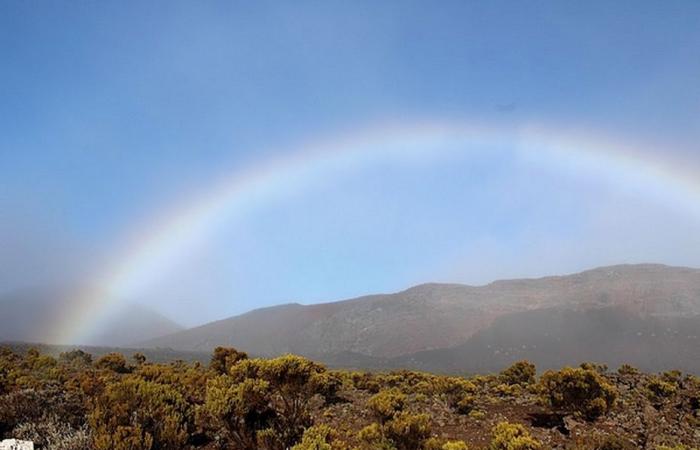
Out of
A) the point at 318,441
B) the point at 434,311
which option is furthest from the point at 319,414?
the point at 434,311

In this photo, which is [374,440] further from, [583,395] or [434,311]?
[434,311]

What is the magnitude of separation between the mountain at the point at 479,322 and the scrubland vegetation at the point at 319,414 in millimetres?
56791

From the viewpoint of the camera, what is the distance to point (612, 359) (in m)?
75.2

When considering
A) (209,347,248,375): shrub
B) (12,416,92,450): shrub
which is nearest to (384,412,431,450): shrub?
(12,416,92,450): shrub

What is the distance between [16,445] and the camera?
9.54m

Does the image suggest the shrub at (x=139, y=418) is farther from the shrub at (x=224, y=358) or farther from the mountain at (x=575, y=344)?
the mountain at (x=575, y=344)

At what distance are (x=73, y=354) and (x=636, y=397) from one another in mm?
43499

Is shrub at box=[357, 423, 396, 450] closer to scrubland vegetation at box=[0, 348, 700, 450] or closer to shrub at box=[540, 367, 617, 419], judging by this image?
scrubland vegetation at box=[0, 348, 700, 450]

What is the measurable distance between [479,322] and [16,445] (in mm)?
107513

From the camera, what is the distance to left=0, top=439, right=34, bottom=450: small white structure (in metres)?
9.34

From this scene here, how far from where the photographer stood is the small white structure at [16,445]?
30.7ft

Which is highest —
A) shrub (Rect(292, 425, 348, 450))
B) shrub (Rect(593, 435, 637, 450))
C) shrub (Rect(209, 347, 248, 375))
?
A: shrub (Rect(209, 347, 248, 375))

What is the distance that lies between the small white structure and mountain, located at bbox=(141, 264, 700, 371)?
7083 centimetres

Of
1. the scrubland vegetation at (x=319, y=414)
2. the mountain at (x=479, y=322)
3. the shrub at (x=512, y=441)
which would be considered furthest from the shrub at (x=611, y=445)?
the mountain at (x=479, y=322)
